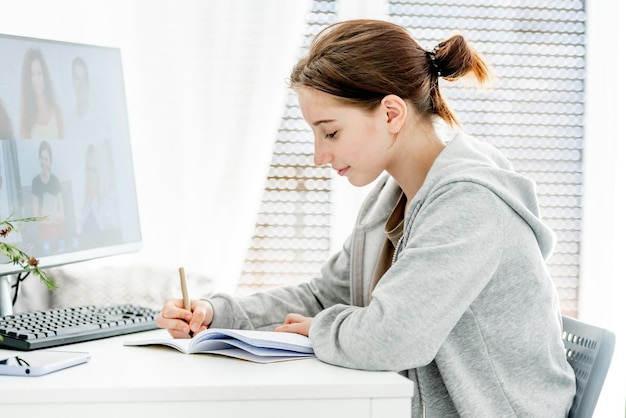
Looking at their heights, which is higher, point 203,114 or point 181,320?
point 203,114

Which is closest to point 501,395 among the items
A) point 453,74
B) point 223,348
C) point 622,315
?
point 223,348

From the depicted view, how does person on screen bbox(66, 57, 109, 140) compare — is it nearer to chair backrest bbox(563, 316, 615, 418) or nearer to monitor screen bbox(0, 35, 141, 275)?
monitor screen bbox(0, 35, 141, 275)

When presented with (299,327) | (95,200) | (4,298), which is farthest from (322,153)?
(4,298)

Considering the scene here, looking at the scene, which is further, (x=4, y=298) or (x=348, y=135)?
(x=4, y=298)

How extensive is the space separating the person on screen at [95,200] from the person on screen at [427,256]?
302mm

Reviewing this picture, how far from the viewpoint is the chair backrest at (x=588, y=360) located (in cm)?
118

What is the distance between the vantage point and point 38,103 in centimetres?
147

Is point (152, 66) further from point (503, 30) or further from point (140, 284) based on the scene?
point (503, 30)

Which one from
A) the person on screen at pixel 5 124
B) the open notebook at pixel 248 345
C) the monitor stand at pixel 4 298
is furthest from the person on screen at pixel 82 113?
the open notebook at pixel 248 345

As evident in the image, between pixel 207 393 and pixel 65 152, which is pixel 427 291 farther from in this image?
pixel 65 152

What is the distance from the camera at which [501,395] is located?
1187 mm

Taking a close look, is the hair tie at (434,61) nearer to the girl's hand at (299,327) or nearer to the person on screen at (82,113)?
the girl's hand at (299,327)

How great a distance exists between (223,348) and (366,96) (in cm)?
45

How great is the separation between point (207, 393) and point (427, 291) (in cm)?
32
